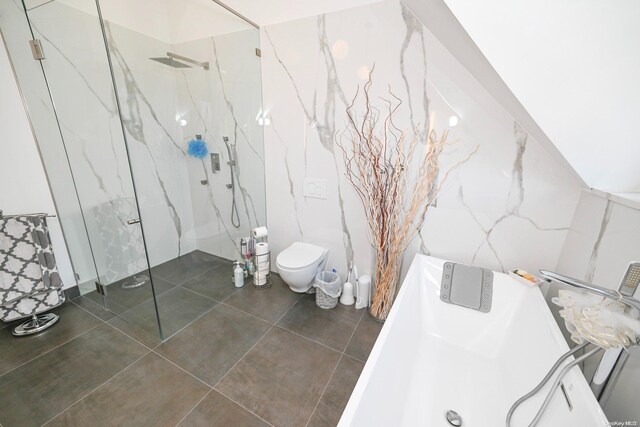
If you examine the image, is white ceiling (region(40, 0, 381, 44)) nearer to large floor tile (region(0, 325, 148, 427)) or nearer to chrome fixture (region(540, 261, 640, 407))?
chrome fixture (region(540, 261, 640, 407))

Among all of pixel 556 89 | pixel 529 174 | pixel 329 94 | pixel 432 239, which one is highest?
pixel 329 94

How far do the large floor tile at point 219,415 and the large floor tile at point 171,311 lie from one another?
2.25ft

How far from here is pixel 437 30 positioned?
146 cm

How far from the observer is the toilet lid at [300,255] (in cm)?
209

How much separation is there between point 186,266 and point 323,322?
1.57m

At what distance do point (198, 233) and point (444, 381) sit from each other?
8.60 ft

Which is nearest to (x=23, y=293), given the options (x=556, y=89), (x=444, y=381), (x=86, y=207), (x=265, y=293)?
(x=86, y=207)

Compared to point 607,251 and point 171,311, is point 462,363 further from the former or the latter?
point 171,311

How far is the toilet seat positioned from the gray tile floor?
1.35 feet

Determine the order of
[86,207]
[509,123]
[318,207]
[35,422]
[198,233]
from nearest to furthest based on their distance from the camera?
[35,422]
[509,123]
[86,207]
[318,207]
[198,233]

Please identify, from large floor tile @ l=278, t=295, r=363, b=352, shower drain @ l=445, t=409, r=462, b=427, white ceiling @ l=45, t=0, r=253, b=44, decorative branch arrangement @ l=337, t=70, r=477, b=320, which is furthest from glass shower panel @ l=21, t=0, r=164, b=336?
shower drain @ l=445, t=409, r=462, b=427

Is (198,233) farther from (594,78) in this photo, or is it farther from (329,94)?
(594,78)

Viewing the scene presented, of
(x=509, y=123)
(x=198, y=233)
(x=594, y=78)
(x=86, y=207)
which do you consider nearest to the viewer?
(x=594, y=78)

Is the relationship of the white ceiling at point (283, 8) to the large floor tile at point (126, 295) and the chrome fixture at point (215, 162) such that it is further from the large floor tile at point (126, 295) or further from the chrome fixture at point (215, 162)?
the large floor tile at point (126, 295)
